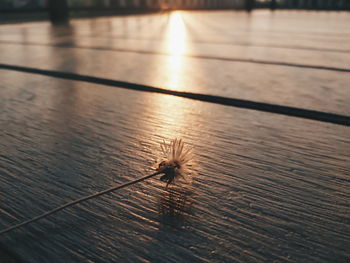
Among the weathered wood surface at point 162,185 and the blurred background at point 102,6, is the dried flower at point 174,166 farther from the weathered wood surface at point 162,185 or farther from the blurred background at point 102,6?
the blurred background at point 102,6

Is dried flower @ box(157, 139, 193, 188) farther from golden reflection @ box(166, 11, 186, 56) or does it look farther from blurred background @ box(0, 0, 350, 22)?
blurred background @ box(0, 0, 350, 22)

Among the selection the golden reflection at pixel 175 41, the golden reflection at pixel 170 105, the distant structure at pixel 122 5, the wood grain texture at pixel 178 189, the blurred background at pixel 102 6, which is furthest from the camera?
the blurred background at pixel 102 6

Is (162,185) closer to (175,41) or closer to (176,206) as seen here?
(176,206)

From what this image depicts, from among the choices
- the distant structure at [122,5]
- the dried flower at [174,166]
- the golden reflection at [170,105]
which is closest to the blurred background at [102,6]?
the distant structure at [122,5]

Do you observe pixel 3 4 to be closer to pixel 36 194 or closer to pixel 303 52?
pixel 303 52

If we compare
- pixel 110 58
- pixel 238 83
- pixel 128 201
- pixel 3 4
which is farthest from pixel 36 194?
pixel 3 4

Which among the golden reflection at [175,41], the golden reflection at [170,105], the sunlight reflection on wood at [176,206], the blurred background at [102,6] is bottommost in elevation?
the sunlight reflection on wood at [176,206]

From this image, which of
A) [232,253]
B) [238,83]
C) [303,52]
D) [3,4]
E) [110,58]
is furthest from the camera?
[3,4]

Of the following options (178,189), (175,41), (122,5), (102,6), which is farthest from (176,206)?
(122,5)

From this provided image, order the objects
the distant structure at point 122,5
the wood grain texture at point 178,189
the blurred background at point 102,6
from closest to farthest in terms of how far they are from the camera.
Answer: the wood grain texture at point 178,189 < the distant structure at point 122,5 < the blurred background at point 102,6
